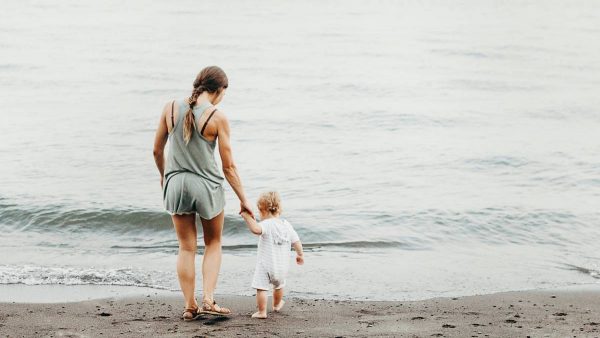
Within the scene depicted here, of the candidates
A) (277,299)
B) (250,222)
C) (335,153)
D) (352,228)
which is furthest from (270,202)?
(335,153)

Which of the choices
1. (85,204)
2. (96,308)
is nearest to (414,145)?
(85,204)

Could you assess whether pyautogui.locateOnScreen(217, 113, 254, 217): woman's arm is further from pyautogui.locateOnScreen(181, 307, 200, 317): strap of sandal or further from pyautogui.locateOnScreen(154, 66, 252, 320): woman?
pyautogui.locateOnScreen(181, 307, 200, 317): strap of sandal

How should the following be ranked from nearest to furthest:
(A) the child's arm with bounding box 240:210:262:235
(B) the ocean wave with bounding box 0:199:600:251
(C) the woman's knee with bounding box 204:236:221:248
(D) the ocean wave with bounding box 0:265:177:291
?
(A) the child's arm with bounding box 240:210:262:235
(C) the woman's knee with bounding box 204:236:221:248
(D) the ocean wave with bounding box 0:265:177:291
(B) the ocean wave with bounding box 0:199:600:251

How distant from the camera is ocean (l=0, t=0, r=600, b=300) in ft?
28.1

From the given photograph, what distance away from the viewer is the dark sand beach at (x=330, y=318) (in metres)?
5.56

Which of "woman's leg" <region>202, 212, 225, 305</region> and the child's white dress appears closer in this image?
"woman's leg" <region>202, 212, 225, 305</region>

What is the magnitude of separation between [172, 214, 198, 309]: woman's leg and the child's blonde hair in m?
0.50

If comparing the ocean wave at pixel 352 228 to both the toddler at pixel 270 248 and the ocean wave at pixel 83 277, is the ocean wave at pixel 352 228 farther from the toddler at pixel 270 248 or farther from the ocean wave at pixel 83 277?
the toddler at pixel 270 248

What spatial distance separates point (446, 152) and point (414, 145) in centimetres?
76

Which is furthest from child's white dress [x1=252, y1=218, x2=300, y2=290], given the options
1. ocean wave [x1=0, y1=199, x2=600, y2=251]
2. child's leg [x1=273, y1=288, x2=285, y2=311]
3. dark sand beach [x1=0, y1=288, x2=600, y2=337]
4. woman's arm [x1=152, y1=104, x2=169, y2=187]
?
ocean wave [x1=0, y1=199, x2=600, y2=251]

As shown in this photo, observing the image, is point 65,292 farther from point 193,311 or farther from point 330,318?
point 330,318

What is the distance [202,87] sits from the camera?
5648 millimetres

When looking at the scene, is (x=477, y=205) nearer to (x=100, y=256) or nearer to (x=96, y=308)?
(x=100, y=256)

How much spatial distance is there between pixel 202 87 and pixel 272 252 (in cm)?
131
